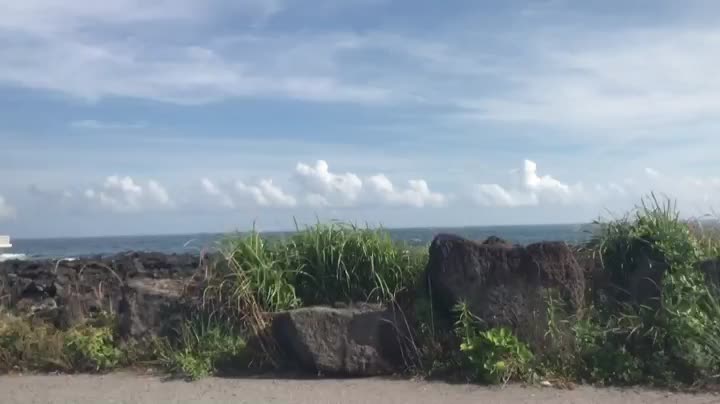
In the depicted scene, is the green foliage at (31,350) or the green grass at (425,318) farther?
the green foliage at (31,350)

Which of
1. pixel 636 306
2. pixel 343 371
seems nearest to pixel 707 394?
pixel 636 306

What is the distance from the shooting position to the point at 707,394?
8672mm

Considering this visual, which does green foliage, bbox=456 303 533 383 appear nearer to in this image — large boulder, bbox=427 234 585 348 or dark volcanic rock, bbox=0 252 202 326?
large boulder, bbox=427 234 585 348

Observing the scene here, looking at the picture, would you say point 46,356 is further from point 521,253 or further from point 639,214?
point 639,214

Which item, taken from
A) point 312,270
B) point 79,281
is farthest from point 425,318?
point 79,281

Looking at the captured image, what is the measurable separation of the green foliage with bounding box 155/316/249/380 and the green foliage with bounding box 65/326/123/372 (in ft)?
1.64

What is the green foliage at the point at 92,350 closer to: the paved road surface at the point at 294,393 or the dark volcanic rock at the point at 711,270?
the paved road surface at the point at 294,393

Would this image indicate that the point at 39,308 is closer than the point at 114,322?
No

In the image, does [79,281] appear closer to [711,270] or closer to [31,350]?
[31,350]

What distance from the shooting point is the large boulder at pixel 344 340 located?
9508 millimetres

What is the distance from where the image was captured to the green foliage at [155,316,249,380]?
965cm

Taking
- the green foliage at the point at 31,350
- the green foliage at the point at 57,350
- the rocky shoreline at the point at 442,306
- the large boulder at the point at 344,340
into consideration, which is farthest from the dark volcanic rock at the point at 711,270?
the green foliage at the point at 31,350

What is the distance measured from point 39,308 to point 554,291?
6.44 metres

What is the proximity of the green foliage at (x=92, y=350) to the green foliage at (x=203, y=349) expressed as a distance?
1.64ft
